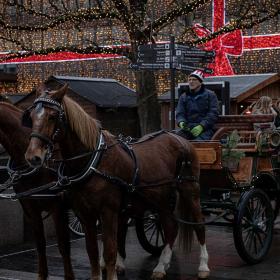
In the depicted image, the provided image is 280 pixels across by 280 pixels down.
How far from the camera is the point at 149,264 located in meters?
8.10

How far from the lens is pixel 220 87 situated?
14102mm

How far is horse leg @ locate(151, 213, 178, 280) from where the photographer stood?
23.5 ft

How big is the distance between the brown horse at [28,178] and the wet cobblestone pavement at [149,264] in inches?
26.0

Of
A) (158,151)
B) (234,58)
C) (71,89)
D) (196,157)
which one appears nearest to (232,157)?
(196,157)

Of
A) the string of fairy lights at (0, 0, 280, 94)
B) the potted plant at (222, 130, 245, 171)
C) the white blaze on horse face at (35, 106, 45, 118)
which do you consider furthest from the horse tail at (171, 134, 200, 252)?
the string of fairy lights at (0, 0, 280, 94)

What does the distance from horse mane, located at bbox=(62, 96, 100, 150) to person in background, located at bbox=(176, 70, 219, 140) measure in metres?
2.17

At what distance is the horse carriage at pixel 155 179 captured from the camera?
598 cm

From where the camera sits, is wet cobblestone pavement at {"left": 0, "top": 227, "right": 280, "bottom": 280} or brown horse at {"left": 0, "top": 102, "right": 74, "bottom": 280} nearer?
brown horse at {"left": 0, "top": 102, "right": 74, "bottom": 280}

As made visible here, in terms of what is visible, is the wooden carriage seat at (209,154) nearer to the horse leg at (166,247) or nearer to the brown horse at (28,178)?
the horse leg at (166,247)

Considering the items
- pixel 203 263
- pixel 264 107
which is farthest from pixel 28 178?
pixel 264 107

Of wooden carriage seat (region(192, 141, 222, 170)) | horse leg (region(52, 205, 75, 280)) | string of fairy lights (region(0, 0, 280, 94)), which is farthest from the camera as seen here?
string of fairy lights (region(0, 0, 280, 94))

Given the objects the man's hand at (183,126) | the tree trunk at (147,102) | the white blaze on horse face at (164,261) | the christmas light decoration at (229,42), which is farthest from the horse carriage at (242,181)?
the christmas light decoration at (229,42)

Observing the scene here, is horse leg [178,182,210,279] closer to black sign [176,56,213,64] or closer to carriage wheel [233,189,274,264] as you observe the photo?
carriage wheel [233,189,274,264]

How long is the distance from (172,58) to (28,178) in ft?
13.2
